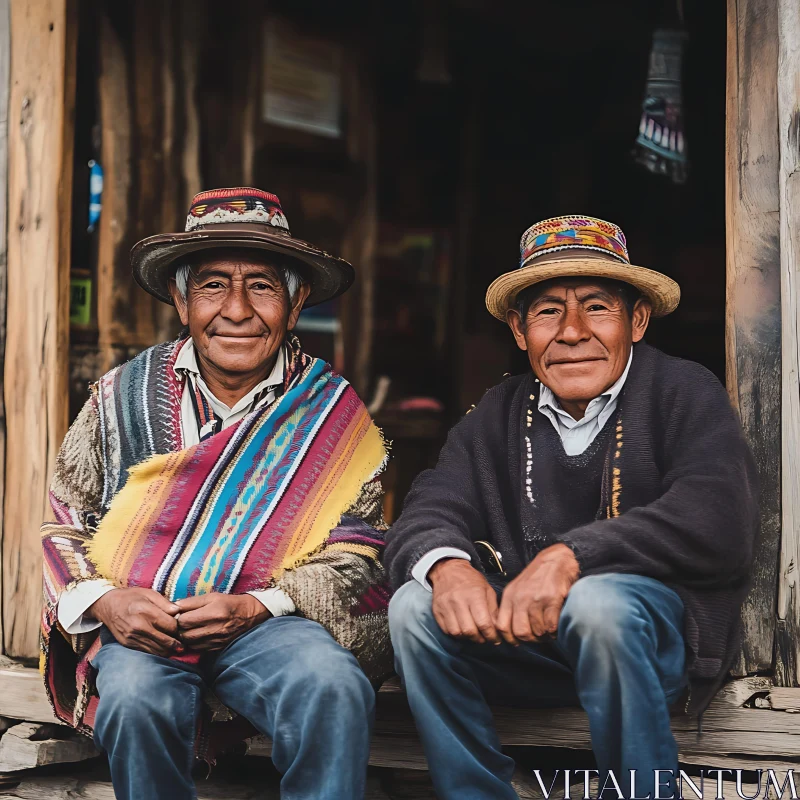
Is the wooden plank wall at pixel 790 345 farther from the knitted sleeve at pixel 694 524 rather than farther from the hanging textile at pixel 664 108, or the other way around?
the hanging textile at pixel 664 108

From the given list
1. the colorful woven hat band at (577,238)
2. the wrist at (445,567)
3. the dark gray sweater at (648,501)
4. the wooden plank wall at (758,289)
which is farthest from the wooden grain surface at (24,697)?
the wooden plank wall at (758,289)

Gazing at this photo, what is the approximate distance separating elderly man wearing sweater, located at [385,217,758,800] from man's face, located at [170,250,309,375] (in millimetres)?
634

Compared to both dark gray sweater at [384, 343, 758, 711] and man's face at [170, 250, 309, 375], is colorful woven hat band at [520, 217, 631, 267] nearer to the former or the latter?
dark gray sweater at [384, 343, 758, 711]

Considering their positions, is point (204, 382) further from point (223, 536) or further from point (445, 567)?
point (445, 567)

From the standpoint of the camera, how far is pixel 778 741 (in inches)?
Result: 113

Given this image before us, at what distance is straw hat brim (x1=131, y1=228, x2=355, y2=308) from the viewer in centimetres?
294

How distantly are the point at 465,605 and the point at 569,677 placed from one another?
48 centimetres

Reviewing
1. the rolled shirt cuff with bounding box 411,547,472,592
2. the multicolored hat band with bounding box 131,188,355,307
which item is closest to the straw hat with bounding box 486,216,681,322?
the multicolored hat band with bounding box 131,188,355,307

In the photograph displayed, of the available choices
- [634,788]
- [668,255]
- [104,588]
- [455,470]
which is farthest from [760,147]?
[668,255]

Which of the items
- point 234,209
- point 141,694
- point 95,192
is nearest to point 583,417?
point 234,209

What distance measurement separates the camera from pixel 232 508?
284cm

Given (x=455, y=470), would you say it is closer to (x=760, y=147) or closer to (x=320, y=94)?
(x=760, y=147)

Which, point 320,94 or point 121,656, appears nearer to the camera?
point 121,656

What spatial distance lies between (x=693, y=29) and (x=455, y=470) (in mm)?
3122
